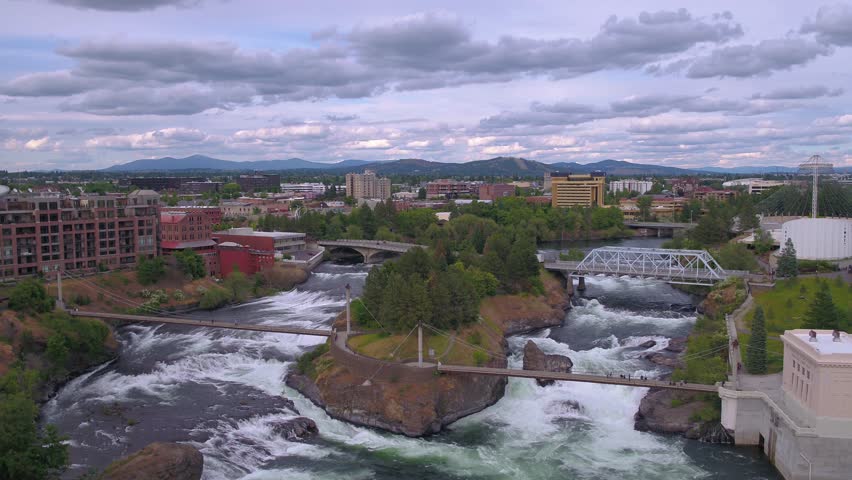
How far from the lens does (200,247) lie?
84625mm

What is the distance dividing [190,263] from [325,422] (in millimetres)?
43365

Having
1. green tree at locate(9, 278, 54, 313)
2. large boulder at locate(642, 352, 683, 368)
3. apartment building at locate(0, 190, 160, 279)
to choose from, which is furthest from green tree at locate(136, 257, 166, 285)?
large boulder at locate(642, 352, 683, 368)

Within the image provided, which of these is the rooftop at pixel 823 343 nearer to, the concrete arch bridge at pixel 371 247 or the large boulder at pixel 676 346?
the large boulder at pixel 676 346

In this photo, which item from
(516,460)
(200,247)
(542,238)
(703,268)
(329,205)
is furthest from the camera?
(329,205)

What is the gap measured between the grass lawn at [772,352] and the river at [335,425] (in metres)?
5.74

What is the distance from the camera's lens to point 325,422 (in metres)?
40.0

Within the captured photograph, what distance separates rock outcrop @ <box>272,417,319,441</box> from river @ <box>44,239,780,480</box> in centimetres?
40

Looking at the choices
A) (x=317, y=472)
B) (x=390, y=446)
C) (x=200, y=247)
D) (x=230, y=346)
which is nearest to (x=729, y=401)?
(x=390, y=446)

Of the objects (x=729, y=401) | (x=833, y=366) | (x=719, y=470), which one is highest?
(x=833, y=366)

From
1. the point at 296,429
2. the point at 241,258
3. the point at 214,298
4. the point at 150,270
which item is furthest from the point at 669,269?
the point at 150,270

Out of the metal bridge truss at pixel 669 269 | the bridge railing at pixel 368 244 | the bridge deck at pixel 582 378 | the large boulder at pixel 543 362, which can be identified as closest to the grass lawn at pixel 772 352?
the bridge deck at pixel 582 378

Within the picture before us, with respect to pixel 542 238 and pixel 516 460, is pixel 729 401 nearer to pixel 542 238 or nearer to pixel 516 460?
pixel 516 460

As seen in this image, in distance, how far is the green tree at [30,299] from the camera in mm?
54469

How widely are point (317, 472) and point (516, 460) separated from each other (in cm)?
990
